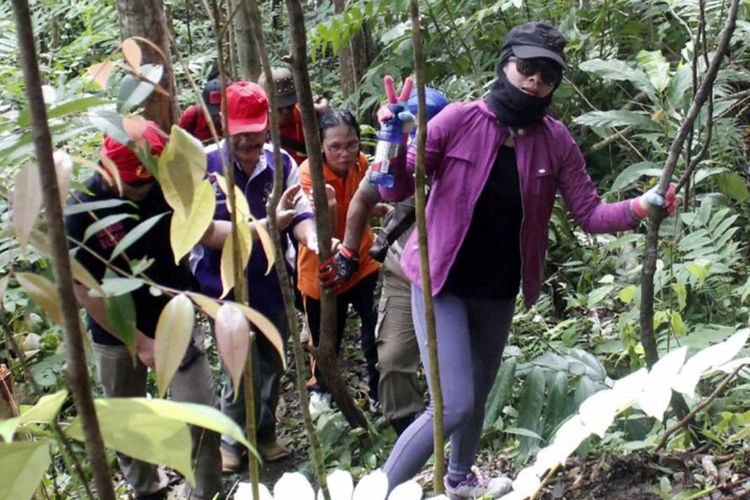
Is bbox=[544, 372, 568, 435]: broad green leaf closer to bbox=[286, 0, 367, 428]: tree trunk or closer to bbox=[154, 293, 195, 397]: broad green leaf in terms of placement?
bbox=[286, 0, 367, 428]: tree trunk

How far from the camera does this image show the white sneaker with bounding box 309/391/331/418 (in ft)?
16.4

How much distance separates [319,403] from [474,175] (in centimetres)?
232

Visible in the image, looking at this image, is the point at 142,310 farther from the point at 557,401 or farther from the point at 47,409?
the point at 47,409

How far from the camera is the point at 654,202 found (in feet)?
9.48

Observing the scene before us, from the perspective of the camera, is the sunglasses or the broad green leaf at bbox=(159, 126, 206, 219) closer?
the broad green leaf at bbox=(159, 126, 206, 219)


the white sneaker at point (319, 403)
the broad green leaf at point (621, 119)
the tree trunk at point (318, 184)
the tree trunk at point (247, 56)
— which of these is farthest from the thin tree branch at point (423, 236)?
the tree trunk at point (247, 56)

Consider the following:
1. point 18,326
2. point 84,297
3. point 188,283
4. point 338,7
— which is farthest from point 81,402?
point 338,7

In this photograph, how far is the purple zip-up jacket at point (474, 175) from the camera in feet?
10.6

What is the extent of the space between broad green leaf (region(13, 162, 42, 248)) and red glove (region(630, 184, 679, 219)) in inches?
93.6

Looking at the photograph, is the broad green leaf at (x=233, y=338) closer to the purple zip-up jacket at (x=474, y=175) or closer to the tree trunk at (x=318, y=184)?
the tree trunk at (x=318, y=184)

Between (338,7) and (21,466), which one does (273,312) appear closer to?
(21,466)

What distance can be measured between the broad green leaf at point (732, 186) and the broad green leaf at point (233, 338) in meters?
4.65

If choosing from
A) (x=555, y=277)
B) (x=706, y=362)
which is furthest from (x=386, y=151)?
(x=555, y=277)

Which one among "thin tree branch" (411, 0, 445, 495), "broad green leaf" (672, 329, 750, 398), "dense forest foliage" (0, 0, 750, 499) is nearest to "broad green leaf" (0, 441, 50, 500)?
"dense forest foliage" (0, 0, 750, 499)
